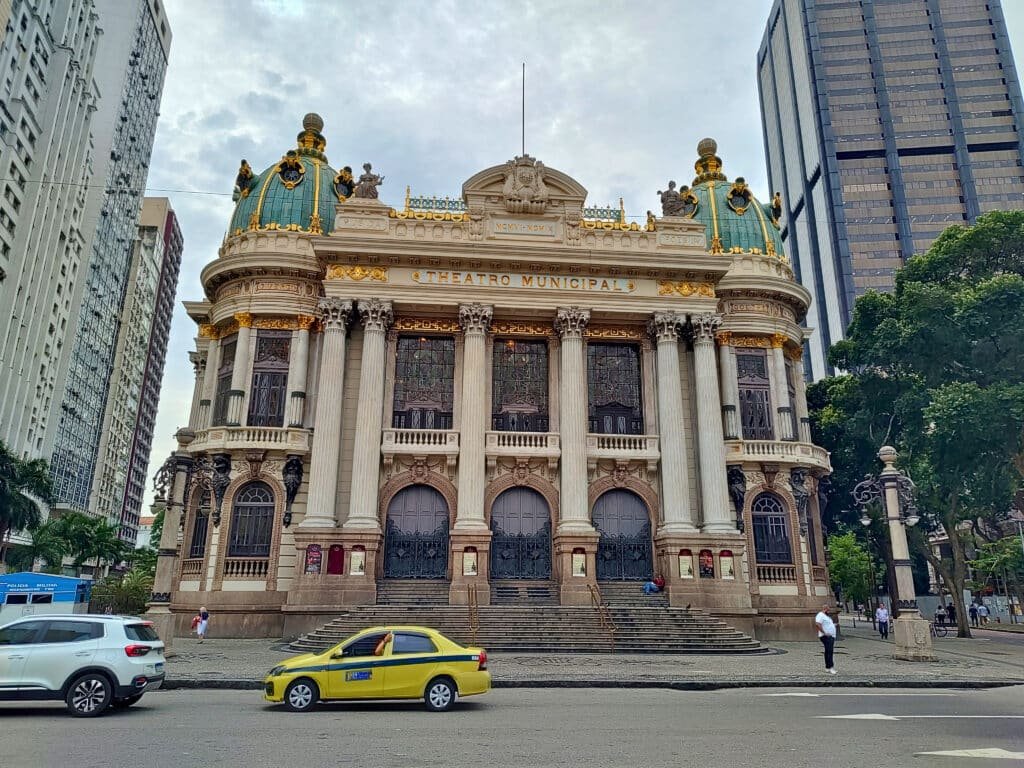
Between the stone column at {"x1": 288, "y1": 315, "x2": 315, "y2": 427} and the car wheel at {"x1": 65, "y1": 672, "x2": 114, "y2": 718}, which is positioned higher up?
the stone column at {"x1": 288, "y1": 315, "x2": 315, "y2": 427}

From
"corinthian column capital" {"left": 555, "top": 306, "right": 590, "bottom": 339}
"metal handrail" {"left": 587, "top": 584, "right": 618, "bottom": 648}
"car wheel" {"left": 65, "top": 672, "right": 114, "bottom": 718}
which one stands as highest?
"corinthian column capital" {"left": 555, "top": 306, "right": 590, "bottom": 339}

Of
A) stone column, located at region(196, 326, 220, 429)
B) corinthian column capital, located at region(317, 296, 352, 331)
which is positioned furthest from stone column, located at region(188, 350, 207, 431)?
corinthian column capital, located at region(317, 296, 352, 331)

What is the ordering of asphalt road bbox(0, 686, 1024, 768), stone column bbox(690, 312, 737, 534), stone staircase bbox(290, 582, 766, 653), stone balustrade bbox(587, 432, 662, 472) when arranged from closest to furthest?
asphalt road bbox(0, 686, 1024, 768) < stone staircase bbox(290, 582, 766, 653) < stone column bbox(690, 312, 737, 534) < stone balustrade bbox(587, 432, 662, 472)

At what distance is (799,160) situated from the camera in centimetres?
11394

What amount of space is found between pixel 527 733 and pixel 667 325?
2247 centimetres

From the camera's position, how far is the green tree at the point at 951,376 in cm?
2575

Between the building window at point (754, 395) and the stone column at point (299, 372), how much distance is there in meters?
17.4

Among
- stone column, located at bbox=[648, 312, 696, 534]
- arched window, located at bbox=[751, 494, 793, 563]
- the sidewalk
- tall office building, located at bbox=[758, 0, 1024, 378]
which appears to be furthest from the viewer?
tall office building, located at bbox=[758, 0, 1024, 378]

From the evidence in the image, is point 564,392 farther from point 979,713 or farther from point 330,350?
point 979,713

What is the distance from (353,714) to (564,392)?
18.9m

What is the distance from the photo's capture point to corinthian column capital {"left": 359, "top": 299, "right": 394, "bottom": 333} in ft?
94.2

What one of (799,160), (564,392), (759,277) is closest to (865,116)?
(799,160)

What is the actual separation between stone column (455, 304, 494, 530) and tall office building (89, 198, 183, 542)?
250 feet

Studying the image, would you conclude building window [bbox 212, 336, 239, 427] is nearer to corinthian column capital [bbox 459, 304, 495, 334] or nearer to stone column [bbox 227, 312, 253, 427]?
stone column [bbox 227, 312, 253, 427]
